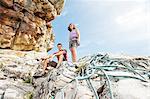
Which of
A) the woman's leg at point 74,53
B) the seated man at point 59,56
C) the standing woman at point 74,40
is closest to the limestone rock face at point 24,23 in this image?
the seated man at point 59,56

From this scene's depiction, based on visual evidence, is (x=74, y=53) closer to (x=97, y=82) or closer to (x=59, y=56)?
(x=59, y=56)

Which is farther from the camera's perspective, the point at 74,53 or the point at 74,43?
Result: the point at 74,43

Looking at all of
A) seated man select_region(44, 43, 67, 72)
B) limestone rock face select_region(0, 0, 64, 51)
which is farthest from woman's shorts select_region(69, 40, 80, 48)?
limestone rock face select_region(0, 0, 64, 51)

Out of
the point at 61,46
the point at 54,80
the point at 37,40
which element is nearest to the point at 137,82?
the point at 54,80

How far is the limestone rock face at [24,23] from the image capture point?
29562 mm

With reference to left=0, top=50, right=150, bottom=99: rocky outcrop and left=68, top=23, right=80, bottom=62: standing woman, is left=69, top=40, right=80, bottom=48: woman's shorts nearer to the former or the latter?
left=68, top=23, right=80, bottom=62: standing woman

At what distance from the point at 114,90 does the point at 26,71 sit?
8.25 metres

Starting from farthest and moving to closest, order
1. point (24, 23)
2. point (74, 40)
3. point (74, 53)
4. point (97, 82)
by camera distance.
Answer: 1. point (24, 23)
2. point (74, 40)
3. point (74, 53)
4. point (97, 82)

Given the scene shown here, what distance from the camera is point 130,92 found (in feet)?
25.1

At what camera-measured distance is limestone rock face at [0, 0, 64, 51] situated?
29562mm

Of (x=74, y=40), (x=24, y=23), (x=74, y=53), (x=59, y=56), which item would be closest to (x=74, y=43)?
(x=74, y=40)

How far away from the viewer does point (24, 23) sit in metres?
30.4

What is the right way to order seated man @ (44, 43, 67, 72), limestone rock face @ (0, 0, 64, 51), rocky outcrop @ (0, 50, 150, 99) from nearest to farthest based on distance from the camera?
rocky outcrop @ (0, 50, 150, 99)
seated man @ (44, 43, 67, 72)
limestone rock face @ (0, 0, 64, 51)

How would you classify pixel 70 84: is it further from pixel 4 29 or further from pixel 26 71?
pixel 4 29
